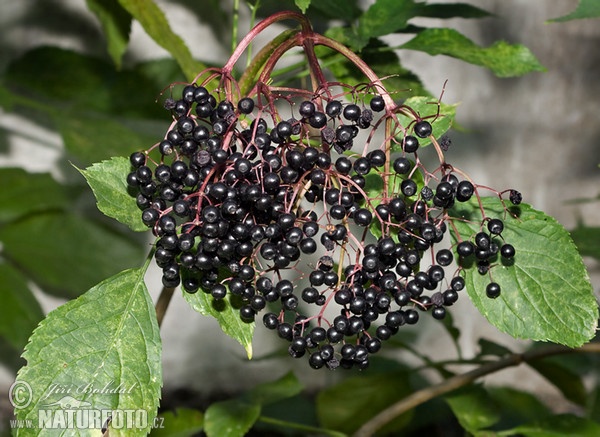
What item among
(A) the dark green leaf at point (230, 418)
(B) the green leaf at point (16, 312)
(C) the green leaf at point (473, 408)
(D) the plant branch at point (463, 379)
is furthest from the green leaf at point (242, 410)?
(B) the green leaf at point (16, 312)

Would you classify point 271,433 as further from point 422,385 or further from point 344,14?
point 344,14

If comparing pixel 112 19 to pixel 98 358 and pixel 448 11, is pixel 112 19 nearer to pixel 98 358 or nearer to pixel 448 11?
pixel 448 11

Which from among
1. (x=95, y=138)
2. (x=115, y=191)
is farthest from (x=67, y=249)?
(x=115, y=191)

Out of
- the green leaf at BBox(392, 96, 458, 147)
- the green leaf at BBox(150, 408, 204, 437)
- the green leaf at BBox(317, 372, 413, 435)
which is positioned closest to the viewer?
the green leaf at BBox(392, 96, 458, 147)

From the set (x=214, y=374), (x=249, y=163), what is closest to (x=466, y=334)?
(x=214, y=374)

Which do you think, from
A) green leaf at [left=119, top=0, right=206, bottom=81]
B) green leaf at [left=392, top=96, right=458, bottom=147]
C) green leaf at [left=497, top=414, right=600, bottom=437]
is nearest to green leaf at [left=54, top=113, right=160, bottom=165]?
green leaf at [left=119, top=0, right=206, bottom=81]

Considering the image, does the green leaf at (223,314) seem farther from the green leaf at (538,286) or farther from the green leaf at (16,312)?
the green leaf at (16,312)

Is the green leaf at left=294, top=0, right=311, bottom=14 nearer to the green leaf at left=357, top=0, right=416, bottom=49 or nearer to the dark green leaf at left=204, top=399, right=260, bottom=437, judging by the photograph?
the green leaf at left=357, top=0, right=416, bottom=49
